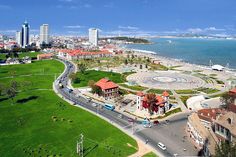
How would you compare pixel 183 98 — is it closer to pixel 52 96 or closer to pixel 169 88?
pixel 169 88

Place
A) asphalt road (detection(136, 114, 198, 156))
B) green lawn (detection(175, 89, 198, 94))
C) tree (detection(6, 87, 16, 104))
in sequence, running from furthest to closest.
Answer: green lawn (detection(175, 89, 198, 94)) < tree (detection(6, 87, 16, 104)) < asphalt road (detection(136, 114, 198, 156))

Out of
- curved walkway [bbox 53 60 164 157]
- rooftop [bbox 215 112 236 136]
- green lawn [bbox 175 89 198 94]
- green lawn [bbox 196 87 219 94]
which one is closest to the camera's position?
rooftop [bbox 215 112 236 136]

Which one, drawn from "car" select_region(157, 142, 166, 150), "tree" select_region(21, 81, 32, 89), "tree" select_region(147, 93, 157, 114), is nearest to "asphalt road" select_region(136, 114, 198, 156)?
"car" select_region(157, 142, 166, 150)

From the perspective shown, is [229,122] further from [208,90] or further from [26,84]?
[26,84]

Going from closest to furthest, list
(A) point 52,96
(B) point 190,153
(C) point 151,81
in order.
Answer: (B) point 190,153 < (A) point 52,96 < (C) point 151,81

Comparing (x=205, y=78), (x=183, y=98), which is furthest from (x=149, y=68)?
(x=183, y=98)

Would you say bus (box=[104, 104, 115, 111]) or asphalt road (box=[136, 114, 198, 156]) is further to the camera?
bus (box=[104, 104, 115, 111])

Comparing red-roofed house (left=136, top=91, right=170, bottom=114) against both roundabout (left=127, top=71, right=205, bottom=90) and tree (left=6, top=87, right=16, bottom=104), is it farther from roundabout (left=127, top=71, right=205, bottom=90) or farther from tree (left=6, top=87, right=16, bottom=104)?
tree (left=6, top=87, right=16, bottom=104)

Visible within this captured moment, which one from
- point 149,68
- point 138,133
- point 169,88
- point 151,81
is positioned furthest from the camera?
point 149,68
